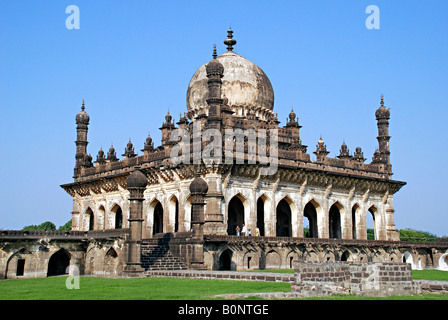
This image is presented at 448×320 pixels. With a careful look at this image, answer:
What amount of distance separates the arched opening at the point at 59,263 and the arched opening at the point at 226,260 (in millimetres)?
8842

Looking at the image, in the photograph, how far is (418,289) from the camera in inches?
530

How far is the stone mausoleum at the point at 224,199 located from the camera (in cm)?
2634

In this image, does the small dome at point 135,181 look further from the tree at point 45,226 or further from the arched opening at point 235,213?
the tree at point 45,226

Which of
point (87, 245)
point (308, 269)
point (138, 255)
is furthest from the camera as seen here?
point (87, 245)

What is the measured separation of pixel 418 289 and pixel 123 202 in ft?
76.3

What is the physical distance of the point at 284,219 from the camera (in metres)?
35.5

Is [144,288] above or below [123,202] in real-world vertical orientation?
below

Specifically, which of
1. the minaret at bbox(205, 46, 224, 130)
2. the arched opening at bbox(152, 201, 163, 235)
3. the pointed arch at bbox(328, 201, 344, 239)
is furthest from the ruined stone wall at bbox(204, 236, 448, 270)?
the arched opening at bbox(152, 201, 163, 235)

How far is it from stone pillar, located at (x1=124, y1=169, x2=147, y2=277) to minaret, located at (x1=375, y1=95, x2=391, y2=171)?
1969 cm

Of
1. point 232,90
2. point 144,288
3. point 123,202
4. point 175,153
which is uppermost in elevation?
point 232,90

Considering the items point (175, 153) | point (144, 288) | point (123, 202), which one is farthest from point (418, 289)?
point (123, 202)

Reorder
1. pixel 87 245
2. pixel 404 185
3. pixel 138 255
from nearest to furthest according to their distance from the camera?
pixel 138 255
pixel 87 245
pixel 404 185
